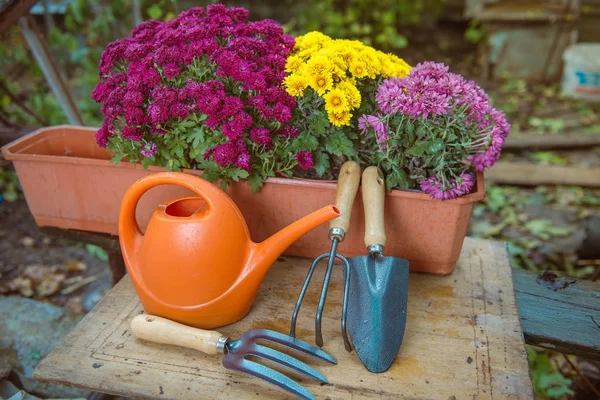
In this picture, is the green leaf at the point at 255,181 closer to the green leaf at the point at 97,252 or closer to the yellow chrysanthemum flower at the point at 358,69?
the yellow chrysanthemum flower at the point at 358,69

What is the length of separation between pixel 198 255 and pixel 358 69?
56cm

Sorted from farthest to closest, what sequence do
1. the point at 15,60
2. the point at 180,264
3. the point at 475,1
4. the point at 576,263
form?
1. the point at 475,1
2. the point at 15,60
3. the point at 576,263
4. the point at 180,264

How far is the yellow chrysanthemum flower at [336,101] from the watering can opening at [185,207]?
357mm

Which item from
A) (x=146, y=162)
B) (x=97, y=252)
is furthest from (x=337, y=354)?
(x=97, y=252)

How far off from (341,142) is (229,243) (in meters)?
0.37

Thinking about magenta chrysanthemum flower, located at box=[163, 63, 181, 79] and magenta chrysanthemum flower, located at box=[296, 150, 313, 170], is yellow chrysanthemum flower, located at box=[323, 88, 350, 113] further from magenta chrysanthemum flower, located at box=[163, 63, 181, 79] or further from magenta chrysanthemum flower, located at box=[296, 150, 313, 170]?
magenta chrysanthemum flower, located at box=[163, 63, 181, 79]

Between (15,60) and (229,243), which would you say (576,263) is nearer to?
(229,243)

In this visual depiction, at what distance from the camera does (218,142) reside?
1.21m

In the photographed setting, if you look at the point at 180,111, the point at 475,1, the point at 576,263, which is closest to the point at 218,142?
the point at 180,111

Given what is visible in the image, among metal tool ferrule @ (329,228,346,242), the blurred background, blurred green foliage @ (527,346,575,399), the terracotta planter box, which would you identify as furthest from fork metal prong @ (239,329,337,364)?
blurred green foliage @ (527,346,575,399)

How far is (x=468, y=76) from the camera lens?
206 inches

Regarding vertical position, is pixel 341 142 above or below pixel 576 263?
above

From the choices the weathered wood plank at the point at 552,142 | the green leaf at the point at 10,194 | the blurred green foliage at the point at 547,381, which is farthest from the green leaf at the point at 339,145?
the weathered wood plank at the point at 552,142

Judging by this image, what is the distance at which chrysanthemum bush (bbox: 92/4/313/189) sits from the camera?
3.83ft
